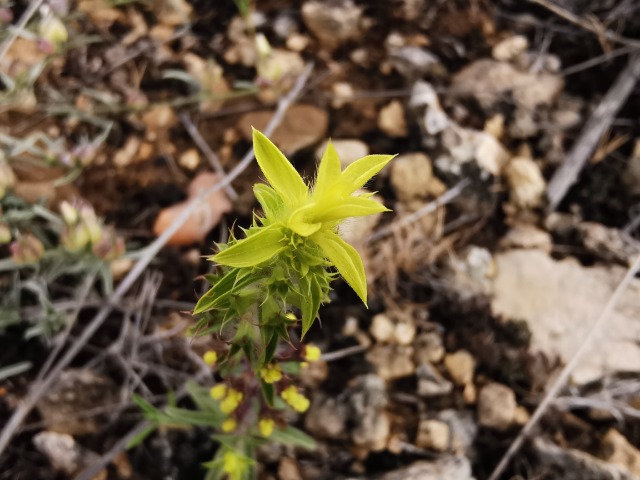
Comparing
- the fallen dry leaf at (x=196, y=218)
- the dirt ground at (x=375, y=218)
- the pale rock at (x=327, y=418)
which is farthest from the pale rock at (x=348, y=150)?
the pale rock at (x=327, y=418)

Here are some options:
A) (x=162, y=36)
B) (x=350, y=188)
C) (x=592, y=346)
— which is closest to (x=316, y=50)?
(x=162, y=36)

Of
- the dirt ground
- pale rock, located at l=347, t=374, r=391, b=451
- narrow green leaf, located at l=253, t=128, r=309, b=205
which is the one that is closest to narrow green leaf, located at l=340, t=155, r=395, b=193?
narrow green leaf, located at l=253, t=128, r=309, b=205

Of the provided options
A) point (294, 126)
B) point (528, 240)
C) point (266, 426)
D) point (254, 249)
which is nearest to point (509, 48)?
point (528, 240)

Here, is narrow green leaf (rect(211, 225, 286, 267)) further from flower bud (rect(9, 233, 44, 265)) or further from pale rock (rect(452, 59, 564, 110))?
pale rock (rect(452, 59, 564, 110))

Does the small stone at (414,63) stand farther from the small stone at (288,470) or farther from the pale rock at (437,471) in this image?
the small stone at (288,470)

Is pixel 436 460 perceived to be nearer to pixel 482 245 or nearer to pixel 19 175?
pixel 482 245
